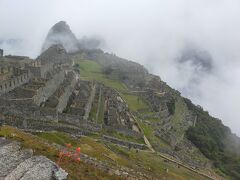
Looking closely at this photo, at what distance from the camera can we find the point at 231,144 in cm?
19175

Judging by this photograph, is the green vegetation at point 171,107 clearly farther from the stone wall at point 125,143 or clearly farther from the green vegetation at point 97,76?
the stone wall at point 125,143

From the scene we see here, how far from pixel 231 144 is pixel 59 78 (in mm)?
102366

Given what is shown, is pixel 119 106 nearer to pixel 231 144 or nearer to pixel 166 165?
pixel 166 165

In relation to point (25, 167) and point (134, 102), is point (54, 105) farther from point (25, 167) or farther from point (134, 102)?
point (134, 102)

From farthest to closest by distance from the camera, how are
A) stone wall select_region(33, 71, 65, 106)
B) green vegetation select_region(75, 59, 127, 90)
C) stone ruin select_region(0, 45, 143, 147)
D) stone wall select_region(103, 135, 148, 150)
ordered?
green vegetation select_region(75, 59, 127, 90) < stone wall select_region(103, 135, 148, 150) < stone wall select_region(33, 71, 65, 106) < stone ruin select_region(0, 45, 143, 147)

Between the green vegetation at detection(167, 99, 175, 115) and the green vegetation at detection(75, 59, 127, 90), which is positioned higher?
the green vegetation at detection(75, 59, 127, 90)

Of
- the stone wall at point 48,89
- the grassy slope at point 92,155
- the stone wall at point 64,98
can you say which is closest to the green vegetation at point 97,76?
the stone wall at point 48,89

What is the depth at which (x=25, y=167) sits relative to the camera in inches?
1441

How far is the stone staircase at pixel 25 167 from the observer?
3500 cm

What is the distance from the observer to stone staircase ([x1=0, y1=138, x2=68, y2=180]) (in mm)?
35000

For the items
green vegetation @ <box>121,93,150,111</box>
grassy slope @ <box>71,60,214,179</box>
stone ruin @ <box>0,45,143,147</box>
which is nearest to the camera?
stone ruin @ <box>0,45,143,147</box>

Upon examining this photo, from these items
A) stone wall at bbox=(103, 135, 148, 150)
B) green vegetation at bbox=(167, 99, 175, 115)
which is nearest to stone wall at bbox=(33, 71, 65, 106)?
stone wall at bbox=(103, 135, 148, 150)

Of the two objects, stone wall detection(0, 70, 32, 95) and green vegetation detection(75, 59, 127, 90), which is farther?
green vegetation detection(75, 59, 127, 90)

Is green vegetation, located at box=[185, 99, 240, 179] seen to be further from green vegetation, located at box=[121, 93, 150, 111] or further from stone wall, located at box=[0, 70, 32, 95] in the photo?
stone wall, located at box=[0, 70, 32, 95]
